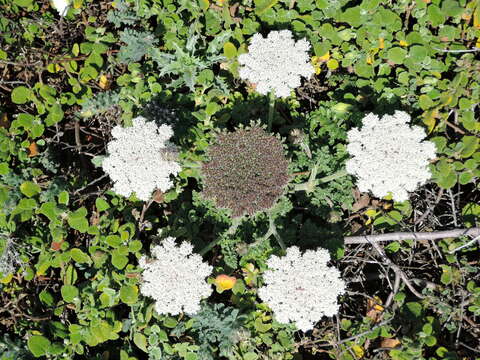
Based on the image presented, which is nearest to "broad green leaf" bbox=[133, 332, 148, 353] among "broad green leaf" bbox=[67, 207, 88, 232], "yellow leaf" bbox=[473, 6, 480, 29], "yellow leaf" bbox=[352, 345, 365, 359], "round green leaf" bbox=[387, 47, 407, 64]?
"broad green leaf" bbox=[67, 207, 88, 232]

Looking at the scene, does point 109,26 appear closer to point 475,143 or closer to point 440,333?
Result: point 475,143

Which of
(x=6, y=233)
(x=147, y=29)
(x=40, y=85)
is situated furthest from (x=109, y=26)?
(x=6, y=233)

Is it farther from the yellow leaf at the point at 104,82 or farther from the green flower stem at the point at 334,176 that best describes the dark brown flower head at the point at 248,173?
the yellow leaf at the point at 104,82

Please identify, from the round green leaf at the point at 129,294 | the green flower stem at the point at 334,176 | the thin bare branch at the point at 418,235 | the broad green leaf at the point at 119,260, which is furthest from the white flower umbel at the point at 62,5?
the thin bare branch at the point at 418,235

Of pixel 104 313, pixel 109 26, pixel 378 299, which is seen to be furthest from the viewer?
pixel 109 26

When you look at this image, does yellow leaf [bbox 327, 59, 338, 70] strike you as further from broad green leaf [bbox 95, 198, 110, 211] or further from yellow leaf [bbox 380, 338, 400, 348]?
yellow leaf [bbox 380, 338, 400, 348]

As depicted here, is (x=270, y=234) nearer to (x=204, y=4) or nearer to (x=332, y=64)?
(x=332, y=64)

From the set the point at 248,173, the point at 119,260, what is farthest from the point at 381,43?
the point at 119,260
